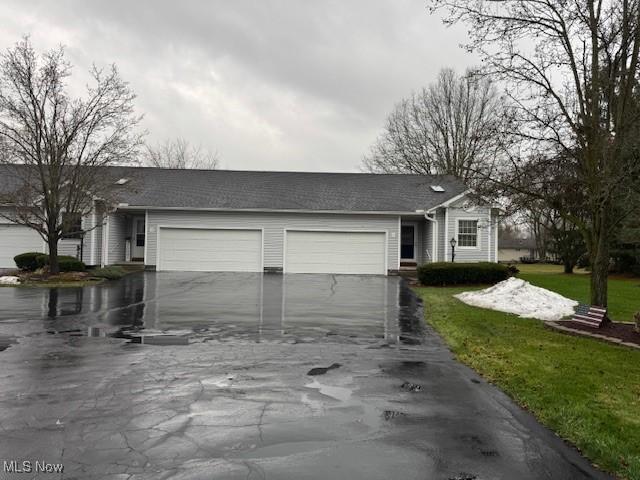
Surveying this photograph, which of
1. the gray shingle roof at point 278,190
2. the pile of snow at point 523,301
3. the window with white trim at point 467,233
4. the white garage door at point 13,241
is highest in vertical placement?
the gray shingle roof at point 278,190

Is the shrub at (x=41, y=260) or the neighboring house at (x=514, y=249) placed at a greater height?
the neighboring house at (x=514, y=249)

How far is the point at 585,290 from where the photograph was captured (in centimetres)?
1875

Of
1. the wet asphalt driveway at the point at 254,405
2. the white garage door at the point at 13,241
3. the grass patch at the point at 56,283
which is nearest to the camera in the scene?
the wet asphalt driveway at the point at 254,405

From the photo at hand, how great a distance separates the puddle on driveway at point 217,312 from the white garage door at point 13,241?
8.52m

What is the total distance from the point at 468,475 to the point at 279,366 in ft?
11.6

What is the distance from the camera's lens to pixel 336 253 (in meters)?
25.6

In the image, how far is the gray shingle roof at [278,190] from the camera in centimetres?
2567

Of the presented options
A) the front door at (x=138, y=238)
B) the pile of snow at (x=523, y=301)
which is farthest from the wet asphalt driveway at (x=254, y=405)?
Result: the front door at (x=138, y=238)

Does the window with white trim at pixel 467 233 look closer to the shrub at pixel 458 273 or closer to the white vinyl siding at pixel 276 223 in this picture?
the white vinyl siding at pixel 276 223

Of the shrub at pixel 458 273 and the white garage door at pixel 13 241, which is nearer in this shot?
the shrub at pixel 458 273

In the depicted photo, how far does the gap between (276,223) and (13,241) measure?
501 inches

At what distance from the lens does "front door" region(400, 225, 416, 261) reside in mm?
27734

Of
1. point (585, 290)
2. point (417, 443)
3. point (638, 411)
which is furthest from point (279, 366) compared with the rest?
point (585, 290)

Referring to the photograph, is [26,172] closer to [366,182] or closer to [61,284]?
[61,284]
